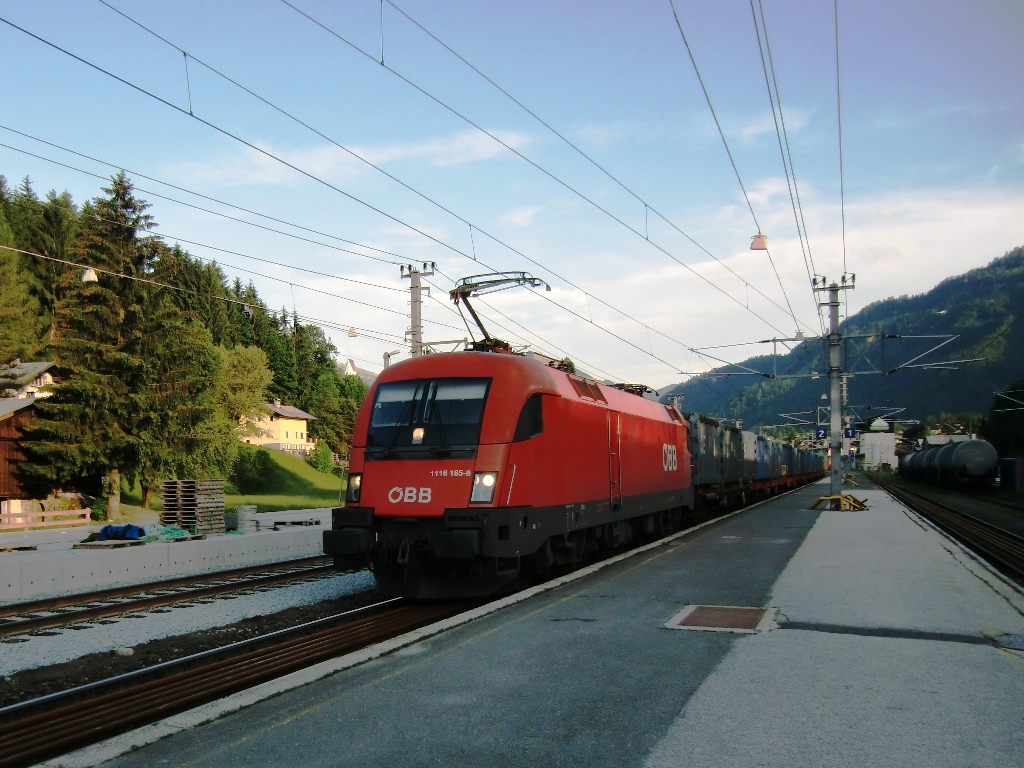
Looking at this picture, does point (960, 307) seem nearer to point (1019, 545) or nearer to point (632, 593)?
point (1019, 545)

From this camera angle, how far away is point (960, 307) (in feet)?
511

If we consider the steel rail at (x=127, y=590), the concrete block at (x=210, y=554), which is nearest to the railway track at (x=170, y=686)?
the steel rail at (x=127, y=590)

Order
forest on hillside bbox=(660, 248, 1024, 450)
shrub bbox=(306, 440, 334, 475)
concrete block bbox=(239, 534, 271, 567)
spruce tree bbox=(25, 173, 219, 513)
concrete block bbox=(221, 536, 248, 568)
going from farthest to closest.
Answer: forest on hillside bbox=(660, 248, 1024, 450) → shrub bbox=(306, 440, 334, 475) → spruce tree bbox=(25, 173, 219, 513) → concrete block bbox=(239, 534, 271, 567) → concrete block bbox=(221, 536, 248, 568)

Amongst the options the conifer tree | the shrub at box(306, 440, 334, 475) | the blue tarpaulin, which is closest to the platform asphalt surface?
the blue tarpaulin

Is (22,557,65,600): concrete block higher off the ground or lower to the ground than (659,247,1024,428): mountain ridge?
lower

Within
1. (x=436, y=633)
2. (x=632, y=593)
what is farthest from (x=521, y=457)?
(x=436, y=633)

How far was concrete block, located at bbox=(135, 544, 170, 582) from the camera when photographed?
15.2 meters

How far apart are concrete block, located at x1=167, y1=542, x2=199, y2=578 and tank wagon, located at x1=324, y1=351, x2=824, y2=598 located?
6.19 meters

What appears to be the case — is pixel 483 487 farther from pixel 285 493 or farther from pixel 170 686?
pixel 285 493

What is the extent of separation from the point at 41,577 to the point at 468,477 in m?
7.82

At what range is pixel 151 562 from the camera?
15508 millimetres

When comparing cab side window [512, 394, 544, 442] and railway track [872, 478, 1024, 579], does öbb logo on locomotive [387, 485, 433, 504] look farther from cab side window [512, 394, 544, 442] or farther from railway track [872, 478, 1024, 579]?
railway track [872, 478, 1024, 579]

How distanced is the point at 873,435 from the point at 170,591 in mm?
157123

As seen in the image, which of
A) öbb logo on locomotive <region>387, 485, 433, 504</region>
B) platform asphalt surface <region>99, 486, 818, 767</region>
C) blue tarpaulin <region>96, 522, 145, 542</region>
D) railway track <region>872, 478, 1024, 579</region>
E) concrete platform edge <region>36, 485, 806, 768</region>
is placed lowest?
railway track <region>872, 478, 1024, 579</region>
